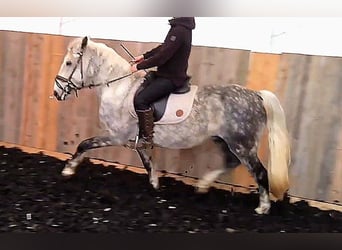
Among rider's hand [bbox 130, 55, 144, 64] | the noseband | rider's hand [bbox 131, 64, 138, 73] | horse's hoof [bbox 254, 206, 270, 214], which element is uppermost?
rider's hand [bbox 130, 55, 144, 64]

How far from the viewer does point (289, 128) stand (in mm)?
1254

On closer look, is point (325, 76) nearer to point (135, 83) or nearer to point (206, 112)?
point (206, 112)

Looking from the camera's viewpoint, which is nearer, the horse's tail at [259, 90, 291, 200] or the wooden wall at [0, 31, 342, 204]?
the wooden wall at [0, 31, 342, 204]

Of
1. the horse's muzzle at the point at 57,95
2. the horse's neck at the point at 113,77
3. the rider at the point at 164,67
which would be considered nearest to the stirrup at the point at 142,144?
the rider at the point at 164,67

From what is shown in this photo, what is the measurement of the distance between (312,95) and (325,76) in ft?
0.17

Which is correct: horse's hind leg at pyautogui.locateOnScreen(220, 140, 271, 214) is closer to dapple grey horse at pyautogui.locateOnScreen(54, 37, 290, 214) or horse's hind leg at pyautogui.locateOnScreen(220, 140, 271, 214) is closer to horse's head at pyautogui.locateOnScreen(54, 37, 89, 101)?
dapple grey horse at pyautogui.locateOnScreen(54, 37, 290, 214)

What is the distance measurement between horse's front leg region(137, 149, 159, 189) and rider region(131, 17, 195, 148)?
0.02 m

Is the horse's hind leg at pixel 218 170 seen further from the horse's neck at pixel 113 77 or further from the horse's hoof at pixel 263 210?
the horse's neck at pixel 113 77

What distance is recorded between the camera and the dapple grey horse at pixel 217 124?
1.23 m

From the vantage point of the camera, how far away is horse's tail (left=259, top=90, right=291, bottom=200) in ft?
4.08

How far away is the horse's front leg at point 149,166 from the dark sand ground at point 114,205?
13 mm

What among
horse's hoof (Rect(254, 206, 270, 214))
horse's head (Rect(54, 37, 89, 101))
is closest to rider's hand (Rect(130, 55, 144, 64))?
horse's head (Rect(54, 37, 89, 101))

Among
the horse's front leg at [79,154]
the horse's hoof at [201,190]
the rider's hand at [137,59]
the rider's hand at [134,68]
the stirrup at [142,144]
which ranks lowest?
the horse's hoof at [201,190]

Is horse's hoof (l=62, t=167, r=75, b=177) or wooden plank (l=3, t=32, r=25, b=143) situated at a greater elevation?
wooden plank (l=3, t=32, r=25, b=143)
